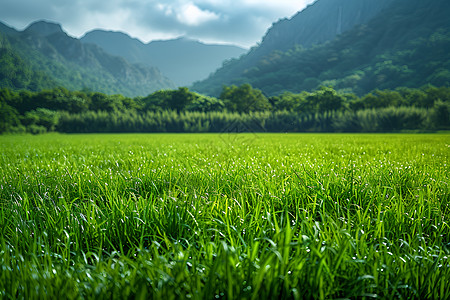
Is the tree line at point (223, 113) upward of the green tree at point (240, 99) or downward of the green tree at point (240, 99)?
downward

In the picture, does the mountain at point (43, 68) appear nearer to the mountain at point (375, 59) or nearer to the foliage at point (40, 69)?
the foliage at point (40, 69)

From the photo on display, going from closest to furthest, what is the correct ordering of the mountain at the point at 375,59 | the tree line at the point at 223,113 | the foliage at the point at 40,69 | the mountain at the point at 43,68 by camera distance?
1. the tree line at the point at 223,113
2. the foliage at the point at 40,69
3. the mountain at the point at 43,68
4. the mountain at the point at 375,59

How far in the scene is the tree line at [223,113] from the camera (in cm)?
4734

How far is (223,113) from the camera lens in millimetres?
59562

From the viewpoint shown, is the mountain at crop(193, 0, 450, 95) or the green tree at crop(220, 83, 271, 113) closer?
the green tree at crop(220, 83, 271, 113)

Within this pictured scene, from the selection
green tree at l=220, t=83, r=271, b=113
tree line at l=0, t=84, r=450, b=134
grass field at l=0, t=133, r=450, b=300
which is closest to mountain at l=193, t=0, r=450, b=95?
tree line at l=0, t=84, r=450, b=134

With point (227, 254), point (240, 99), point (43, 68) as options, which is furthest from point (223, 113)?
point (43, 68)

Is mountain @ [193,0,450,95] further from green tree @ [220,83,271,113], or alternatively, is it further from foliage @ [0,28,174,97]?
foliage @ [0,28,174,97]

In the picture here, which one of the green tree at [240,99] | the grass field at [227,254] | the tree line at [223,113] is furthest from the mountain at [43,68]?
the grass field at [227,254]

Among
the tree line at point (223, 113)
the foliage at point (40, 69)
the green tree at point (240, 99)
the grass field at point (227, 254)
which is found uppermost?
the foliage at point (40, 69)

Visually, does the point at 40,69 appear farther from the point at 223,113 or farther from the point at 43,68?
the point at 223,113

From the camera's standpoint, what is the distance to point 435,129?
1773 inches

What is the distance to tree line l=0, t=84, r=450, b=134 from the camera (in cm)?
4734

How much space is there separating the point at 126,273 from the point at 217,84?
154650 mm
